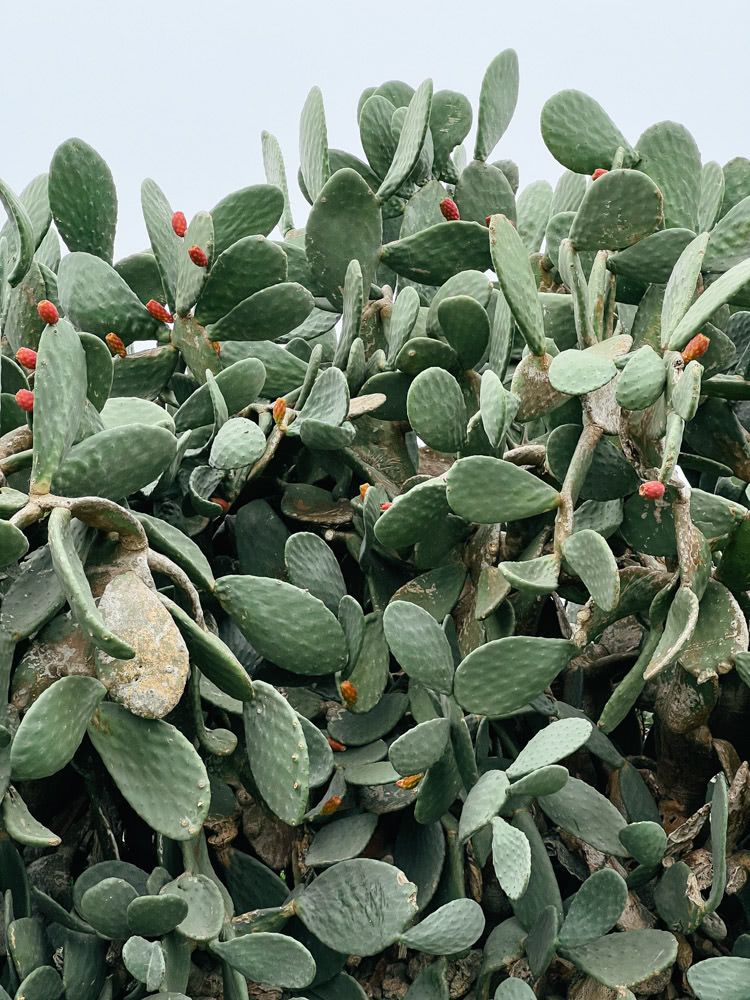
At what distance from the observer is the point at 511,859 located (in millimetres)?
909

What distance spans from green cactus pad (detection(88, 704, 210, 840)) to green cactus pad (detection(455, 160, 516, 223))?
78 cm

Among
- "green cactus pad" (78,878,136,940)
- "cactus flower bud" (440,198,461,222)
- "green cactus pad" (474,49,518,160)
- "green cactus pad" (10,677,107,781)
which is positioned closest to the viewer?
"green cactus pad" (10,677,107,781)

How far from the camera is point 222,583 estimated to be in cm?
105

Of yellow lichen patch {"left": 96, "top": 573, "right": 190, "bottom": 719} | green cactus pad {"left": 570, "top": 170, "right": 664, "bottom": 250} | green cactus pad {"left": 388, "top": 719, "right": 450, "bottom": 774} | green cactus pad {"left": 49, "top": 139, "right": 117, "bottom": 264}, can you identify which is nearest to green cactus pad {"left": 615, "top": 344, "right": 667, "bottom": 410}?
green cactus pad {"left": 570, "top": 170, "right": 664, "bottom": 250}

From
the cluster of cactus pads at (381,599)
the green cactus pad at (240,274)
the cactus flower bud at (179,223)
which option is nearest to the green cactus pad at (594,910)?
the cluster of cactus pads at (381,599)

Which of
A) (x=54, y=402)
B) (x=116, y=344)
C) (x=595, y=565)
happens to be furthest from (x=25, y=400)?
(x=595, y=565)

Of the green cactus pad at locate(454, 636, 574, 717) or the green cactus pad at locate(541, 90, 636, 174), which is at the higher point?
the green cactus pad at locate(541, 90, 636, 174)

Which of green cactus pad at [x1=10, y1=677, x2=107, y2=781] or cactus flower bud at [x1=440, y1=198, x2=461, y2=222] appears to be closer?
green cactus pad at [x1=10, y1=677, x2=107, y2=781]

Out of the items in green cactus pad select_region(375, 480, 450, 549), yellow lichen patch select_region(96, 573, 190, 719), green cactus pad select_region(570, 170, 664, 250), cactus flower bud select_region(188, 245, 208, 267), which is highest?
green cactus pad select_region(570, 170, 664, 250)

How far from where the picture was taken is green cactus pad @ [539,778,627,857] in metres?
1.11

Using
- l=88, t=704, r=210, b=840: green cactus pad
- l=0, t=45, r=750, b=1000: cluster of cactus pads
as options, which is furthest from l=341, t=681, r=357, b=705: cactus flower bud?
l=88, t=704, r=210, b=840: green cactus pad

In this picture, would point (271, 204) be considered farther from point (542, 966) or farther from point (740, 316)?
point (542, 966)

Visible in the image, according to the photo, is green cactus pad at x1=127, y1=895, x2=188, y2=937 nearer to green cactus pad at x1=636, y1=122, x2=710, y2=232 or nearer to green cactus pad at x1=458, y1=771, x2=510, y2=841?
green cactus pad at x1=458, y1=771, x2=510, y2=841

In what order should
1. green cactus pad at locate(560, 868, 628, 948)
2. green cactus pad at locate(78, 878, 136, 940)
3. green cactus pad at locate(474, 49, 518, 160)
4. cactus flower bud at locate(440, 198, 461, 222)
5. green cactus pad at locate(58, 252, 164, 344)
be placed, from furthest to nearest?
1. green cactus pad at locate(474, 49, 518, 160)
2. cactus flower bud at locate(440, 198, 461, 222)
3. green cactus pad at locate(58, 252, 164, 344)
4. green cactus pad at locate(560, 868, 628, 948)
5. green cactus pad at locate(78, 878, 136, 940)
